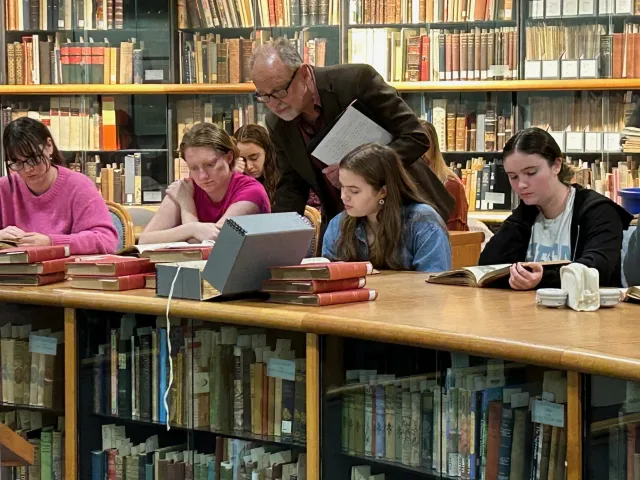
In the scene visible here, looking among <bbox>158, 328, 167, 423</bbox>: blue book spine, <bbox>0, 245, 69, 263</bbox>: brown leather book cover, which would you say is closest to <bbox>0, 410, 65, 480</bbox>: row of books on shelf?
<bbox>158, 328, 167, 423</bbox>: blue book spine

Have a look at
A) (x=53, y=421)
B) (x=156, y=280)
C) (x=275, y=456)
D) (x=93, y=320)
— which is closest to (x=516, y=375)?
(x=275, y=456)

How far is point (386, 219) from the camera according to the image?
136 inches

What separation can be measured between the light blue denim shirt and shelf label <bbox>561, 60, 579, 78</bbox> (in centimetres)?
331

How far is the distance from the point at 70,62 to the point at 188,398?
5.05m

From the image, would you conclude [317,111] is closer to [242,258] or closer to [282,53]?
[282,53]

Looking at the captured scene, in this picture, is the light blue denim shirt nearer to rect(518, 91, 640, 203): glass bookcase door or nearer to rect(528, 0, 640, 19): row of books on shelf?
rect(518, 91, 640, 203): glass bookcase door

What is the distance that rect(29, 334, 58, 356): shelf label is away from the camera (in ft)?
9.94

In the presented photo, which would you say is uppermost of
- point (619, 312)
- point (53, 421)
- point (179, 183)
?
point (179, 183)

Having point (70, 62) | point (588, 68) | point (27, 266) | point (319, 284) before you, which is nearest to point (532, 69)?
point (588, 68)

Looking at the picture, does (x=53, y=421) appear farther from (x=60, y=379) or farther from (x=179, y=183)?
(x=179, y=183)

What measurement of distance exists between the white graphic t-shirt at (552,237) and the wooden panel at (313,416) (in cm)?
106

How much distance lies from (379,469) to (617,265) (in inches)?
44.1

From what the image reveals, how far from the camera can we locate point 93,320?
9.68ft

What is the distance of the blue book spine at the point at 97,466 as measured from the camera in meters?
3.02
